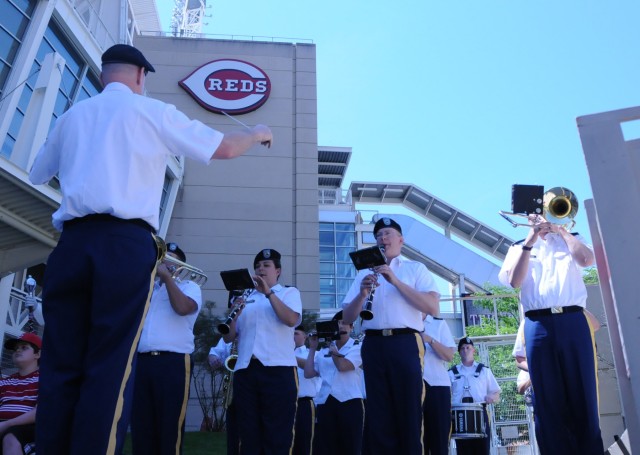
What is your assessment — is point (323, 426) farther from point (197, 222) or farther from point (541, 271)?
point (197, 222)

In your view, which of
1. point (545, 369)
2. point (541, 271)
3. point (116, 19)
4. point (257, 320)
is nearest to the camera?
point (545, 369)

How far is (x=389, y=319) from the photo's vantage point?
5.30m

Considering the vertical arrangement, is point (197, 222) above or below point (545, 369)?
above

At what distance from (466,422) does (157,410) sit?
193 inches

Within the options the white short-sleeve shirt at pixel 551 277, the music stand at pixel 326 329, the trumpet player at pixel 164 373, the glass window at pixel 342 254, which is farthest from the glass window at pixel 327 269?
the white short-sleeve shirt at pixel 551 277

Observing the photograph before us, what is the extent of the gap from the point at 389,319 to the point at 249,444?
5.83ft

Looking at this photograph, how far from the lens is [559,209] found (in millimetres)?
5055

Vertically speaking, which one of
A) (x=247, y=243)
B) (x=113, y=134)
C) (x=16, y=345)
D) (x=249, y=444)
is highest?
(x=247, y=243)

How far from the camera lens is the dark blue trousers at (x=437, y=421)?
7125mm

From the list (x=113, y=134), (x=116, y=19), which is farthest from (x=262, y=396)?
(x=116, y=19)

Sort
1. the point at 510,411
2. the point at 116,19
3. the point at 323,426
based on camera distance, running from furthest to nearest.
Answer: the point at 116,19 < the point at 510,411 < the point at 323,426

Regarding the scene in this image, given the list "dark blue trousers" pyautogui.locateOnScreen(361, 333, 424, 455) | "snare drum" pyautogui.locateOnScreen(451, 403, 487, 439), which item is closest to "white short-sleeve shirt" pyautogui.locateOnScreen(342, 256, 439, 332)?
"dark blue trousers" pyautogui.locateOnScreen(361, 333, 424, 455)

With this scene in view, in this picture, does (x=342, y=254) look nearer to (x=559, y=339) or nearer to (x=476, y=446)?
(x=476, y=446)

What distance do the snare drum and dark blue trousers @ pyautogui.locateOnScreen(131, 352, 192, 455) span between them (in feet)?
15.1
